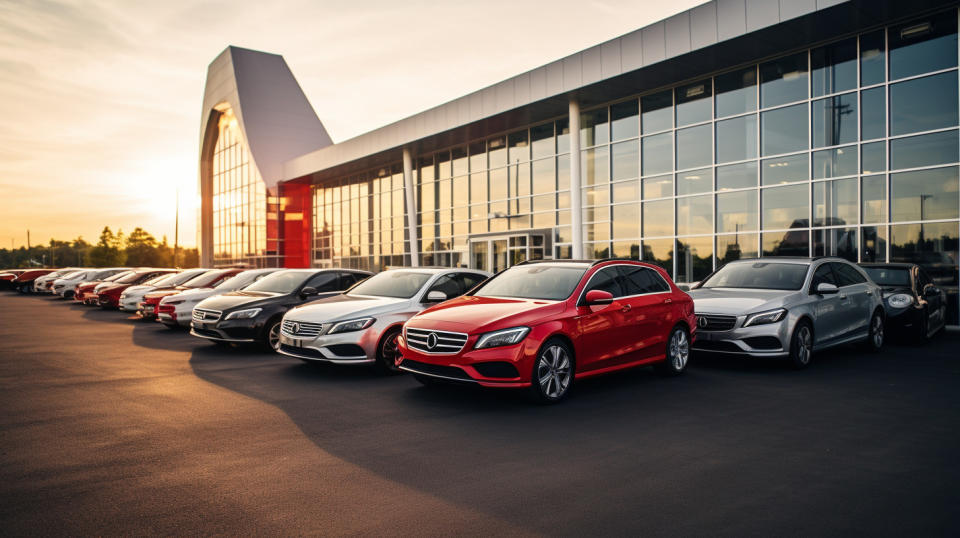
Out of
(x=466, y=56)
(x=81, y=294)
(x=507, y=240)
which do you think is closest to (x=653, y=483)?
(x=466, y=56)

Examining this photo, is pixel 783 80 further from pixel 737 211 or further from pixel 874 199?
pixel 874 199

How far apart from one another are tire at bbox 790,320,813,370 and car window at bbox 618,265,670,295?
2033mm

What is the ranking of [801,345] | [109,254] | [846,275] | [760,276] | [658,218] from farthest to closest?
[109,254] < [658,218] < [846,275] < [760,276] < [801,345]

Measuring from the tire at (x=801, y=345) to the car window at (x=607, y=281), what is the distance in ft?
9.48

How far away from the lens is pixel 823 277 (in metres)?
10.6

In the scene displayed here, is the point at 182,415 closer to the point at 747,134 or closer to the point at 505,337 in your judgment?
the point at 505,337

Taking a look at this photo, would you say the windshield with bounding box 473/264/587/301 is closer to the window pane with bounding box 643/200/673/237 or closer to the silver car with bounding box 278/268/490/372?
the silver car with bounding box 278/268/490/372

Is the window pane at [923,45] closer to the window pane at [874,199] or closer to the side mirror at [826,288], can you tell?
the window pane at [874,199]

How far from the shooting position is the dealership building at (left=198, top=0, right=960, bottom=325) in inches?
615

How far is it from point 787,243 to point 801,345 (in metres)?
9.43

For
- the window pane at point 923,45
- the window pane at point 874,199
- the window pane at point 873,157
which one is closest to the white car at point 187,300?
the window pane at point 874,199

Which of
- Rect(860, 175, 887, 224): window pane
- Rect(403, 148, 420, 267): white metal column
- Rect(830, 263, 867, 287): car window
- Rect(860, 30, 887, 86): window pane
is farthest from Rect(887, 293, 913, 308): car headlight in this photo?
Rect(403, 148, 420, 267): white metal column

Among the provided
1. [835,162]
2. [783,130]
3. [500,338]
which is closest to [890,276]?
[835,162]

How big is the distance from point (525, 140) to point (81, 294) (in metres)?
19.7
